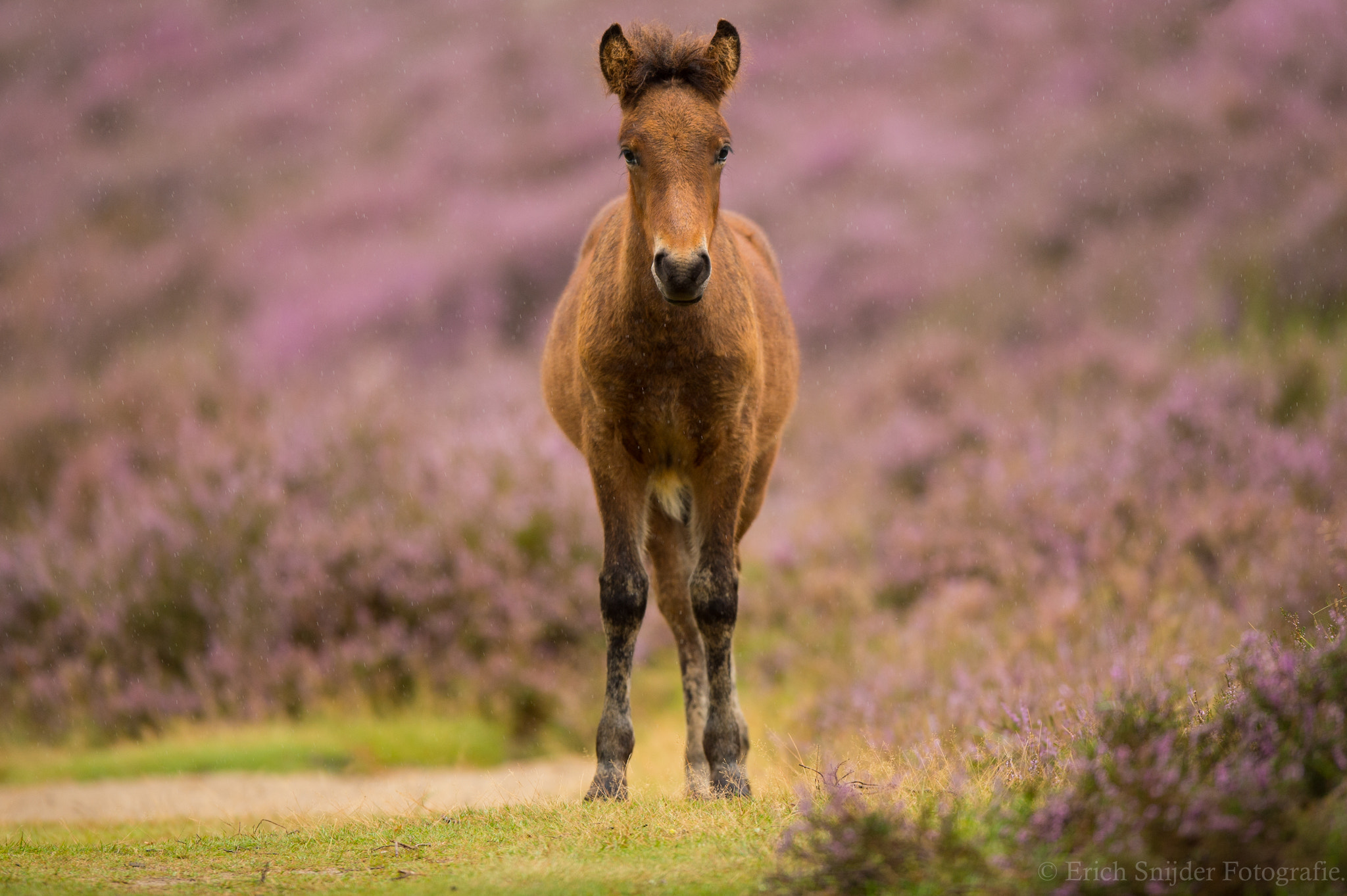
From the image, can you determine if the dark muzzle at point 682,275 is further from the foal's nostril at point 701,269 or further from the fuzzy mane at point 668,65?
the fuzzy mane at point 668,65

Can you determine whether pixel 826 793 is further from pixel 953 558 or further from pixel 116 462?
pixel 116 462

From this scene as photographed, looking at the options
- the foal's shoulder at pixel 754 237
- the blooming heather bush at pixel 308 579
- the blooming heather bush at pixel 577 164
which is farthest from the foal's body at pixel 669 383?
the blooming heather bush at pixel 577 164

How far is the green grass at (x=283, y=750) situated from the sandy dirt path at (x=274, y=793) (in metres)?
0.21

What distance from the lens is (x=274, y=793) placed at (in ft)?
22.6

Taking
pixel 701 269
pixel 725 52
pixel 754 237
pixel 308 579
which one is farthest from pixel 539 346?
pixel 701 269

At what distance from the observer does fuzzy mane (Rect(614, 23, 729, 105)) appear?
187 inches

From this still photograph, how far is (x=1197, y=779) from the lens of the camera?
310 centimetres

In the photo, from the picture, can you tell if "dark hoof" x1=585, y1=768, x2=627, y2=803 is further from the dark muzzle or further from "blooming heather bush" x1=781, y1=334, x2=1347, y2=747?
the dark muzzle

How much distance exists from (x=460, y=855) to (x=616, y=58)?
3220 mm

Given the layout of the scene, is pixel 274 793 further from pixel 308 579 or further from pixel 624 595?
pixel 624 595

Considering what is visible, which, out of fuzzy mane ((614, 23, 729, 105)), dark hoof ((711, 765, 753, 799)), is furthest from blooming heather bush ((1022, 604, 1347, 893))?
fuzzy mane ((614, 23, 729, 105))

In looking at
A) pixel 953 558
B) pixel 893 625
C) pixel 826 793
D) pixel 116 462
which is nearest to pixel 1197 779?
pixel 826 793

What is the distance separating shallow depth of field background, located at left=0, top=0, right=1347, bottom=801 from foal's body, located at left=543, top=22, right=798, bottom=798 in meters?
0.64

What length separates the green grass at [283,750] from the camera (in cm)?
773
